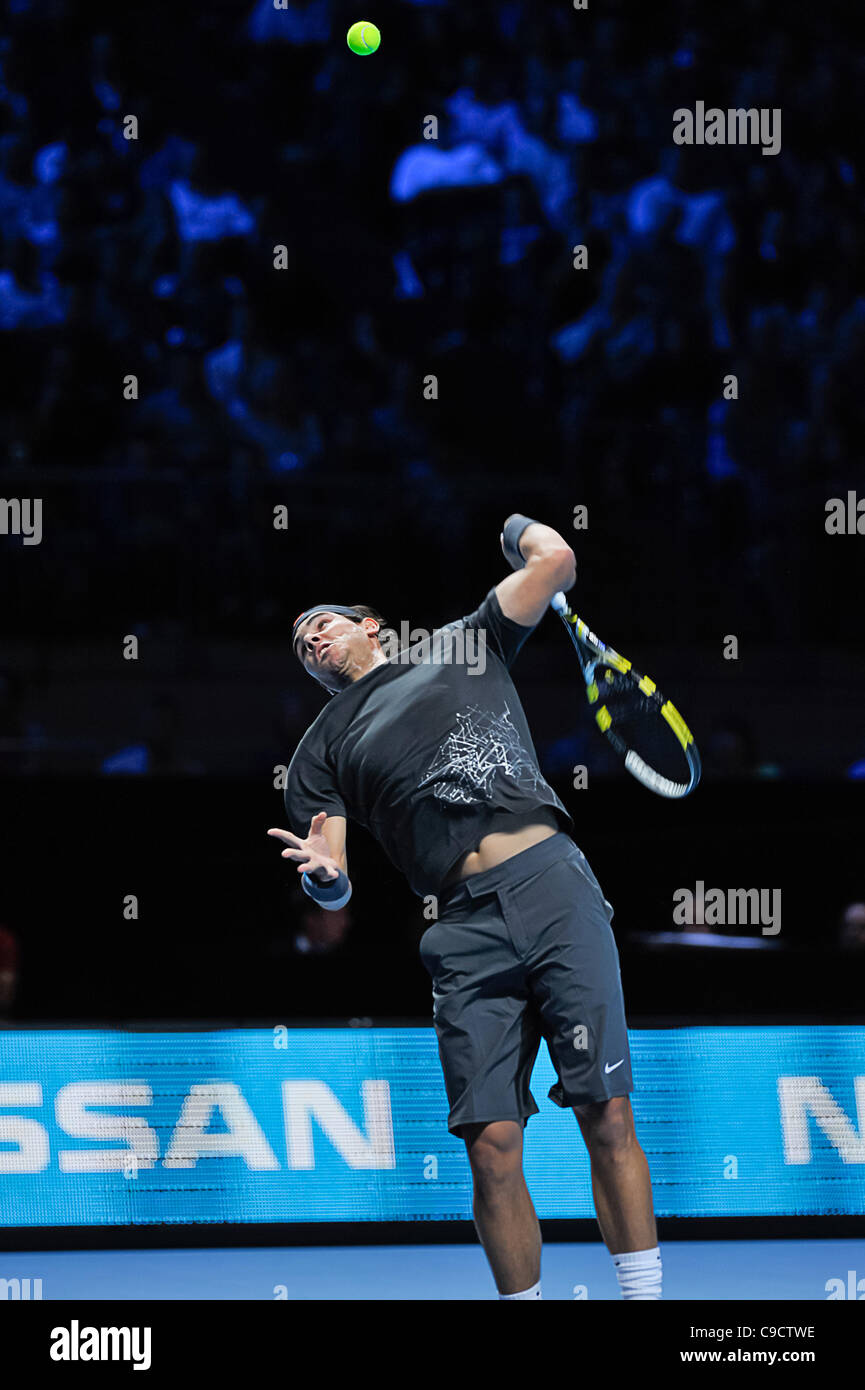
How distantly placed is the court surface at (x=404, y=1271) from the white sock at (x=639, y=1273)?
3.10ft

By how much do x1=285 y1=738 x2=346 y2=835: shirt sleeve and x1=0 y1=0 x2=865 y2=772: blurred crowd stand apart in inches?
149

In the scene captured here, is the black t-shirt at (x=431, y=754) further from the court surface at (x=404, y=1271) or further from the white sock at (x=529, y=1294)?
the court surface at (x=404, y=1271)

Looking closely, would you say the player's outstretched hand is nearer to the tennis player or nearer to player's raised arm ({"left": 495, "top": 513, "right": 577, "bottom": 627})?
the tennis player

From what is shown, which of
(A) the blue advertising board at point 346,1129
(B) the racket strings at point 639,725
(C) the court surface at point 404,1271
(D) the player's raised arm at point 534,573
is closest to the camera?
(D) the player's raised arm at point 534,573

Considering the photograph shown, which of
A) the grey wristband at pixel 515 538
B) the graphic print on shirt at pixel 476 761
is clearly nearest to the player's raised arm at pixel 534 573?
the grey wristband at pixel 515 538

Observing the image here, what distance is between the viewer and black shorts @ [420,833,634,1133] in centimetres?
381

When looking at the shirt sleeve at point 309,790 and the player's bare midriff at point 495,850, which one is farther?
the shirt sleeve at point 309,790

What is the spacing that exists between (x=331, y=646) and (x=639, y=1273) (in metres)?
1.74

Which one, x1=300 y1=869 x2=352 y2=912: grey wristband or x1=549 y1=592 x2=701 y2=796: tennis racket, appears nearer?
x1=300 y1=869 x2=352 y2=912: grey wristband

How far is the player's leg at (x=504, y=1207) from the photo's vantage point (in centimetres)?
380

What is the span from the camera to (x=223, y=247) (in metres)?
9.66

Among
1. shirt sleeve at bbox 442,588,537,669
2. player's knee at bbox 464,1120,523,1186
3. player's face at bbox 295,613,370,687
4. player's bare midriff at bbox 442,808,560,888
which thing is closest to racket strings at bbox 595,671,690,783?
shirt sleeve at bbox 442,588,537,669

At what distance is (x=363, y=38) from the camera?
33.6ft
